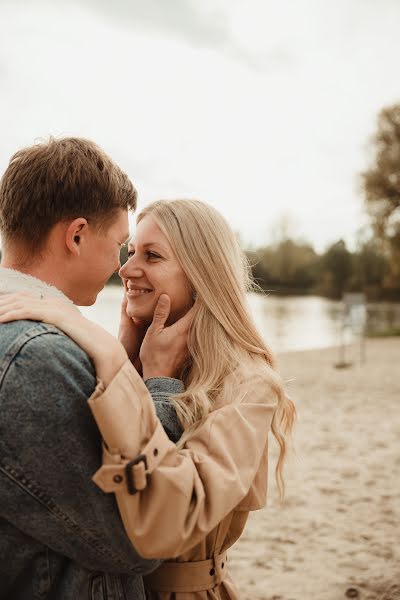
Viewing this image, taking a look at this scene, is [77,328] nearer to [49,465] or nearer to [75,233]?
[49,465]

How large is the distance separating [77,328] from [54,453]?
318 mm

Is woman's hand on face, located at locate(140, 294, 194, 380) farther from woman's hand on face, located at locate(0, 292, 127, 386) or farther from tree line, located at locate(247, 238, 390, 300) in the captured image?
tree line, located at locate(247, 238, 390, 300)

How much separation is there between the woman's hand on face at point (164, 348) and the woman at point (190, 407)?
0.03 m

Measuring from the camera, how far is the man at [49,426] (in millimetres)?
1317

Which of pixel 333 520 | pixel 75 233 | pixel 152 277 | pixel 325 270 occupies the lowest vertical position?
pixel 333 520

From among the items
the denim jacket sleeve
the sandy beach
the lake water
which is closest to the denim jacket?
the denim jacket sleeve

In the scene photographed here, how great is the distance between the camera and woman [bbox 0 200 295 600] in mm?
1348

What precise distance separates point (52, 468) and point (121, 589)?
1.65ft

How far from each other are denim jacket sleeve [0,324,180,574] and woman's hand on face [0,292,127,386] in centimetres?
3

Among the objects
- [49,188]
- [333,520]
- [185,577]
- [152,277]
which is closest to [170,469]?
[185,577]

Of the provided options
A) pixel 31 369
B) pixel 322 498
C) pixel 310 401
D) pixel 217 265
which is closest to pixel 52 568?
pixel 31 369

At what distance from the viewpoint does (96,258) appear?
74.7 inches

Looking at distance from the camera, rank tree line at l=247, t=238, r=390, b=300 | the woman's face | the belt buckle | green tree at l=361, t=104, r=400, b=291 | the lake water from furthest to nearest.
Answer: tree line at l=247, t=238, r=390, b=300, green tree at l=361, t=104, r=400, b=291, the lake water, the woman's face, the belt buckle

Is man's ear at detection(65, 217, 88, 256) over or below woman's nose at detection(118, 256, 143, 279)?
over
